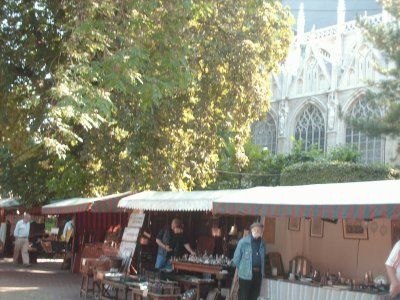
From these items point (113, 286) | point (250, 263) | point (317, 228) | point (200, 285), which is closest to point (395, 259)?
point (250, 263)

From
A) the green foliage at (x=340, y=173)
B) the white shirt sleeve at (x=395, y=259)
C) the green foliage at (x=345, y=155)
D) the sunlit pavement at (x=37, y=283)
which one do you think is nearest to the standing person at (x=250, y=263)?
the white shirt sleeve at (x=395, y=259)

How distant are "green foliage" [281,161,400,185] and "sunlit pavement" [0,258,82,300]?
835 cm

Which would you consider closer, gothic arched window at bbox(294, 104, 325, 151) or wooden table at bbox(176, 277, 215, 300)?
wooden table at bbox(176, 277, 215, 300)

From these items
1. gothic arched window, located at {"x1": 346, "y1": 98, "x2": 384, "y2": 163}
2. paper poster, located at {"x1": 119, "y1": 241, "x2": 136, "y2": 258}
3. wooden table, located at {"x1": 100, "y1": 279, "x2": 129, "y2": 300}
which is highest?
gothic arched window, located at {"x1": 346, "y1": 98, "x2": 384, "y2": 163}

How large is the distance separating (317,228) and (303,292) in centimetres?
169

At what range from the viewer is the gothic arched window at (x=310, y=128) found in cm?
3956

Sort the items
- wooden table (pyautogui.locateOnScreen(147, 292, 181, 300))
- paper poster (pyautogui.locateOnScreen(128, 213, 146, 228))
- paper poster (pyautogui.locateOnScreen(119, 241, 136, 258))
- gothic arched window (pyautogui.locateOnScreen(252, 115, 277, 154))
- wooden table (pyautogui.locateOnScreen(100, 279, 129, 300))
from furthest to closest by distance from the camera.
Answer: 1. gothic arched window (pyautogui.locateOnScreen(252, 115, 277, 154))
2. paper poster (pyautogui.locateOnScreen(128, 213, 146, 228))
3. paper poster (pyautogui.locateOnScreen(119, 241, 136, 258))
4. wooden table (pyautogui.locateOnScreen(100, 279, 129, 300))
5. wooden table (pyautogui.locateOnScreen(147, 292, 181, 300))

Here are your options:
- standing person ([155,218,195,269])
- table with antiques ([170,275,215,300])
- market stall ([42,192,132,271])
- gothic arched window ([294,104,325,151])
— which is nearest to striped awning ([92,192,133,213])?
market stall ([42,192,132,271])

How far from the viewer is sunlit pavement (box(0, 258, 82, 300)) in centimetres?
1224

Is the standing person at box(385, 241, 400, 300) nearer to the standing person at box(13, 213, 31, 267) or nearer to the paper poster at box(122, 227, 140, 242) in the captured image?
the paper poster at box(122, 227, 140, 242)

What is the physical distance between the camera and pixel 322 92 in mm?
40281

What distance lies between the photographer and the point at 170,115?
53.9 feet

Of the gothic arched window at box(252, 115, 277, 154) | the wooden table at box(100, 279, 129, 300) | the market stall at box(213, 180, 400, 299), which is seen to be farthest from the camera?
the gothic arched window at box(252, 115, 277, 154)

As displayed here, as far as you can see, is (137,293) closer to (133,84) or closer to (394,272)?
(133,84)
